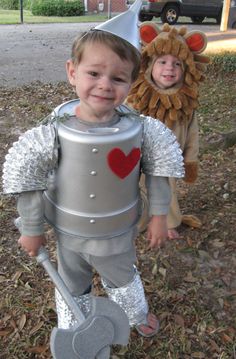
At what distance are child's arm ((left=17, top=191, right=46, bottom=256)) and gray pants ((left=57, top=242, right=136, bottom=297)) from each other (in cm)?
15

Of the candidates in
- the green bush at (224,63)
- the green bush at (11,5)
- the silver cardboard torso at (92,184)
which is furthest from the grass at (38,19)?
the silver cardboard torso at (92,184)

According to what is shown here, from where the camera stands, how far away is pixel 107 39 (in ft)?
4.67

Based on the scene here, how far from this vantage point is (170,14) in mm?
14016

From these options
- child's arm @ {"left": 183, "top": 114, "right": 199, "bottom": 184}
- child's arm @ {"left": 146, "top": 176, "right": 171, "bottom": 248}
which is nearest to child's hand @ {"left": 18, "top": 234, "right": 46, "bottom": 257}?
child's arm @ {"left": 146, "top": 176, "right": 171, "bottom": 248}

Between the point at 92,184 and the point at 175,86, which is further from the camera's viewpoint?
the point at 175,86

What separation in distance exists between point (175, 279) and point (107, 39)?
1.51m

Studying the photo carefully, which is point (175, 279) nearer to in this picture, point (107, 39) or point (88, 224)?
point (88, 224)

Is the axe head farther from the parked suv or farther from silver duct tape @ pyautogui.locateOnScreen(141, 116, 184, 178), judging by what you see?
the parked suv

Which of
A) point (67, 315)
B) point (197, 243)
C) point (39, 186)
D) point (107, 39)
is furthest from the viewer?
point (197, 243)

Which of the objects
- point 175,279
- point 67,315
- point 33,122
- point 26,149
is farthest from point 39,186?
point 33,122

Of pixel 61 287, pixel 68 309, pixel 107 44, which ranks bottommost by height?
pixel 68 309

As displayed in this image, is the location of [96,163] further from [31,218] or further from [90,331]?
[90,331]

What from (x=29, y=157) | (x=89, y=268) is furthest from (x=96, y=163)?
(x=89, y=268)

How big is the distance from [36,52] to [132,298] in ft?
24.5
